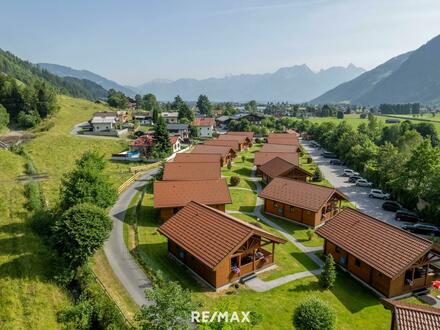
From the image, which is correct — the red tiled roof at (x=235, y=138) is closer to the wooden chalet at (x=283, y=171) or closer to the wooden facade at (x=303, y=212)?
the wooden chalet at (x=283, y=171)

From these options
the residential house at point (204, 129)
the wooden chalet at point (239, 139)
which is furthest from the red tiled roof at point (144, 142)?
the residential house at point (204, 129)

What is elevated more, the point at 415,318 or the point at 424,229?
the point at 415,318

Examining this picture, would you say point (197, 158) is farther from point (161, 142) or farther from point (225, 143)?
point (225, 143)

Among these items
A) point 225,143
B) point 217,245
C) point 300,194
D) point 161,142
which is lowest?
point 217,245

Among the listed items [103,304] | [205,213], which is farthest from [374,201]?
[103,304]

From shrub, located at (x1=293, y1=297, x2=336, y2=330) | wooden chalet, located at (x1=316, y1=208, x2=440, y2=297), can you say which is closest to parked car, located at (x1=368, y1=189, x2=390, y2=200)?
wooden chalet, located at (x1=316, y1=208, x2=440, y2=297)

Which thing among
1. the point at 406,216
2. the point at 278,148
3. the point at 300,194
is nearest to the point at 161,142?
the point at 278,148
